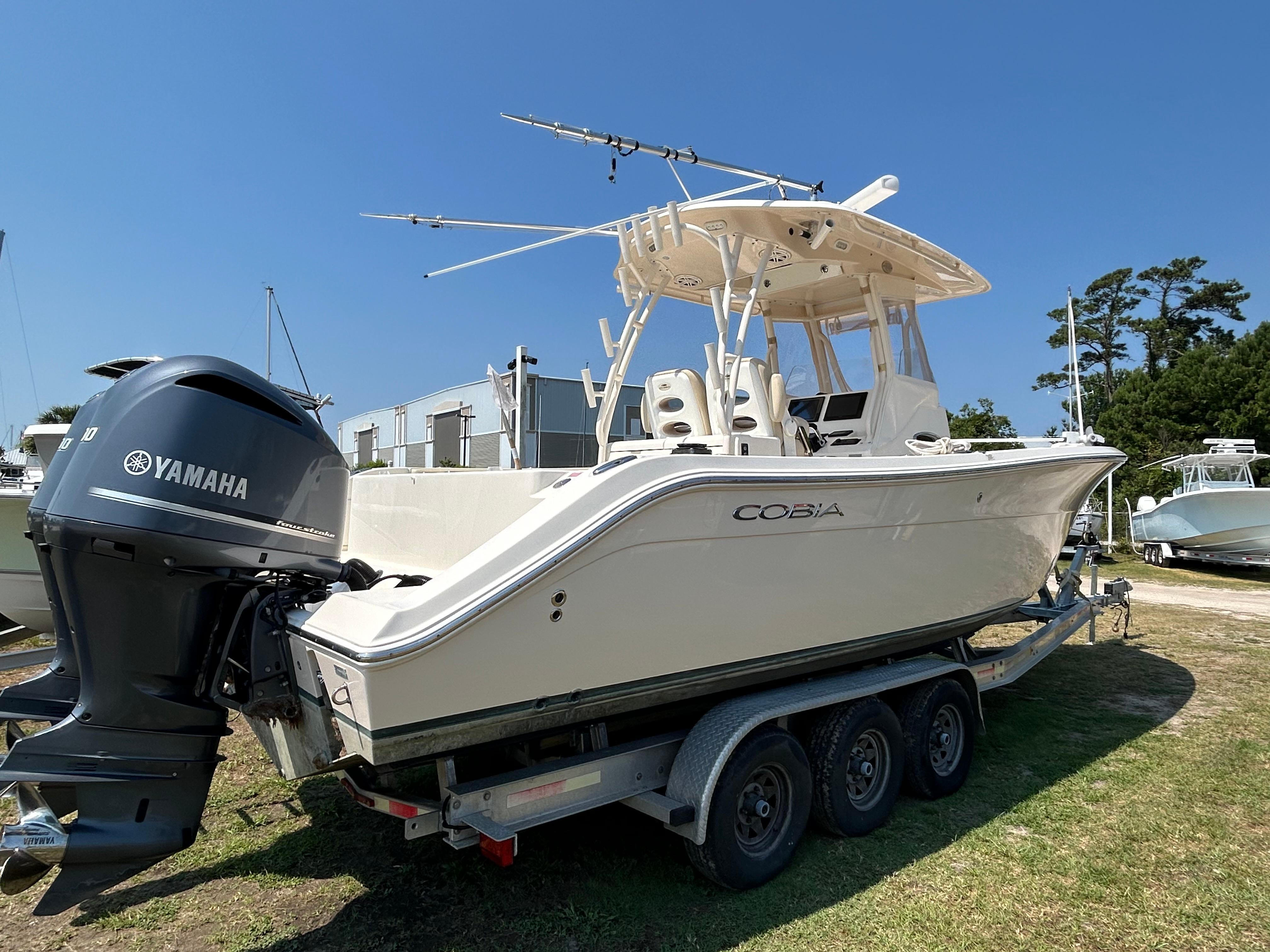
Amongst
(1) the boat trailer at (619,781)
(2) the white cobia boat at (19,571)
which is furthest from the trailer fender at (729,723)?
(2) the white cobia boat at (19,571)

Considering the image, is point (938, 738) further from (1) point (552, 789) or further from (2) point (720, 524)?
(1) point (552, 789)

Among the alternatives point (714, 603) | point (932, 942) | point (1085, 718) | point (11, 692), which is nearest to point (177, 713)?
point (11, 692)

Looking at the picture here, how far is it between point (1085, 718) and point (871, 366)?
2.97 m

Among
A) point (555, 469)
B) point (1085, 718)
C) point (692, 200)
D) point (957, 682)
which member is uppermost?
point (692, 200)

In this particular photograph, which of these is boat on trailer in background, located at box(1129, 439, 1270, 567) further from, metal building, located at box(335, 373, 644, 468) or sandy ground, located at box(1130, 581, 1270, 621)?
metal building, located at box(335, 373, 644, 468)

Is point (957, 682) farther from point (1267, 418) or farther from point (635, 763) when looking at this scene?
point (1267, 418)

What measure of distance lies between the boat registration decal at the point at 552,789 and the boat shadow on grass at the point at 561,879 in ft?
1.63

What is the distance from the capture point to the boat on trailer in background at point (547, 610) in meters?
2.40

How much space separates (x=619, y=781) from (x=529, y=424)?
15.0ft

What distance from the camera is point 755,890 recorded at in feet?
10.5

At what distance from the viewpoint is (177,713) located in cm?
251

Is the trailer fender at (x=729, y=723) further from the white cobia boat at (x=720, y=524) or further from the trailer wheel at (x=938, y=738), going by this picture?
the trailer wheel at (x=938, y=738)

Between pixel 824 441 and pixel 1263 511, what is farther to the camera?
pixel 1263 511

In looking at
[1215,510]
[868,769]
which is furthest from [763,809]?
[1215,510]
